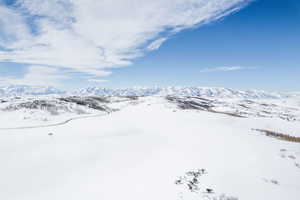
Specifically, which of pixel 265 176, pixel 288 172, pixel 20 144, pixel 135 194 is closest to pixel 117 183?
pixel 135 194

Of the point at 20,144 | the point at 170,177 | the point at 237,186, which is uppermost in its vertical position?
the point at 237,186

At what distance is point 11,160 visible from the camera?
14203 mm

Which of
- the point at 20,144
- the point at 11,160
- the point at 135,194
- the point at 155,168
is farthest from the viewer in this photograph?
the point at 20,144

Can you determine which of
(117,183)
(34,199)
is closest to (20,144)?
(34,199)

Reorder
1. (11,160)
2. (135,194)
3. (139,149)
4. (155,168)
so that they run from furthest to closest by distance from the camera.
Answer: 1. (139,149)
2. (11,160)
3. (155,168)
4. (135,194)

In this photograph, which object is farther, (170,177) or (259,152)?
(259,152)

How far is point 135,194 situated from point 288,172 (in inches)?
327

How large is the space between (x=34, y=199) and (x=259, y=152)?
14.1 m

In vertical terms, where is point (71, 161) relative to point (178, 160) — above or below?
below

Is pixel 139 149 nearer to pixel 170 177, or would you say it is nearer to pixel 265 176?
pixel 170 177

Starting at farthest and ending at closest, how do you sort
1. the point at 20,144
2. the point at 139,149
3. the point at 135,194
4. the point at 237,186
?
the point at 20,144, the point at 139,149, the point at 135,194, the point at 237,186

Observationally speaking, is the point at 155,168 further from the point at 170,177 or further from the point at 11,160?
the point at 11,160

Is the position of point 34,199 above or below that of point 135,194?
below

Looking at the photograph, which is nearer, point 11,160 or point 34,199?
point 34,199
